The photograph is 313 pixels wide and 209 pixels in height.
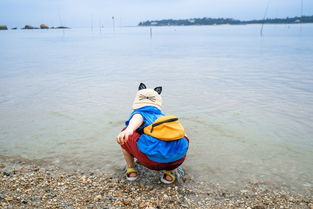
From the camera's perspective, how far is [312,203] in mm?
3975

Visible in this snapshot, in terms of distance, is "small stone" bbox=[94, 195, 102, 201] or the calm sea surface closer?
"small stone" bbox=[94, 195, 102, 201]

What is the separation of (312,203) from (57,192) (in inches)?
152

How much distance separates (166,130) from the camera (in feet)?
12.0

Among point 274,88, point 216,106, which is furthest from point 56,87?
point 274,88

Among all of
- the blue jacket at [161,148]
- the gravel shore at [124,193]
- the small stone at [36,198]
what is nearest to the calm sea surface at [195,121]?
the gravel shore at [124,193]

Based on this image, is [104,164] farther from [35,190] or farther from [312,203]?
[312,203]

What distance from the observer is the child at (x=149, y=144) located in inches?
148

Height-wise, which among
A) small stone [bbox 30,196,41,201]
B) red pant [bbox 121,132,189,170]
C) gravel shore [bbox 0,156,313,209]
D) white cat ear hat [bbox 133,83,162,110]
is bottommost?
gravel shore [bbox 0,156,313,209]

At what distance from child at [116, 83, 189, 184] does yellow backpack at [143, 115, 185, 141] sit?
0.31 feet

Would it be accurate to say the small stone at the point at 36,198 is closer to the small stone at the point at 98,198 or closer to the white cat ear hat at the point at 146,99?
the small stone at the point at 98,198

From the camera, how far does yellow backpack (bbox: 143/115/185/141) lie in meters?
3.63

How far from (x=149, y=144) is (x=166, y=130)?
1.15 feet

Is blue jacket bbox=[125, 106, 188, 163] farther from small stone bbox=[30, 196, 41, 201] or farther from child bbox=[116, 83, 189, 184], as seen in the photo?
small stone bbox=[30, 196, 41, 201]

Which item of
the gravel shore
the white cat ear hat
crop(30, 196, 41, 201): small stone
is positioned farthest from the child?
crop(30, 196, 41, 201): small stone
